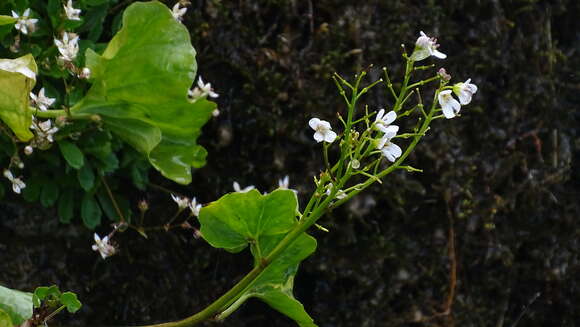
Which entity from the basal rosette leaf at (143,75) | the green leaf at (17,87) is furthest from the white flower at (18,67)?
the basal rosette leaf at (143,75)

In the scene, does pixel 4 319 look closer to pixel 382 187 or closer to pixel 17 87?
pixel 17 87

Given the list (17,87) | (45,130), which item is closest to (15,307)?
(17,87)

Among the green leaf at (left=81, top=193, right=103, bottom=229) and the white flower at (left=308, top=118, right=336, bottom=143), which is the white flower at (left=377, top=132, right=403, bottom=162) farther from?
the green leaf at (left=81, top=193, right=103, bottom=229)

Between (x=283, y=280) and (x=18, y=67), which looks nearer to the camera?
(x=18, y=67)

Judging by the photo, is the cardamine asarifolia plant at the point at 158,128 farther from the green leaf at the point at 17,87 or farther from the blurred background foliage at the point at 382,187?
the blurred background foliage at the point at 382,187

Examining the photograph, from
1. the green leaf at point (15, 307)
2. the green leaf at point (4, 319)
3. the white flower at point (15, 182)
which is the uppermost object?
the green leaf at point (4, 319)

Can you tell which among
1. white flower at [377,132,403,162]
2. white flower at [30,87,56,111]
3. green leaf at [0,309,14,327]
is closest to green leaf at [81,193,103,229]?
white flower at [30,87,56,111]

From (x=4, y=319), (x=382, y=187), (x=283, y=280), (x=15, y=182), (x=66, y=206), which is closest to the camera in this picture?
(x=4, y=319)
